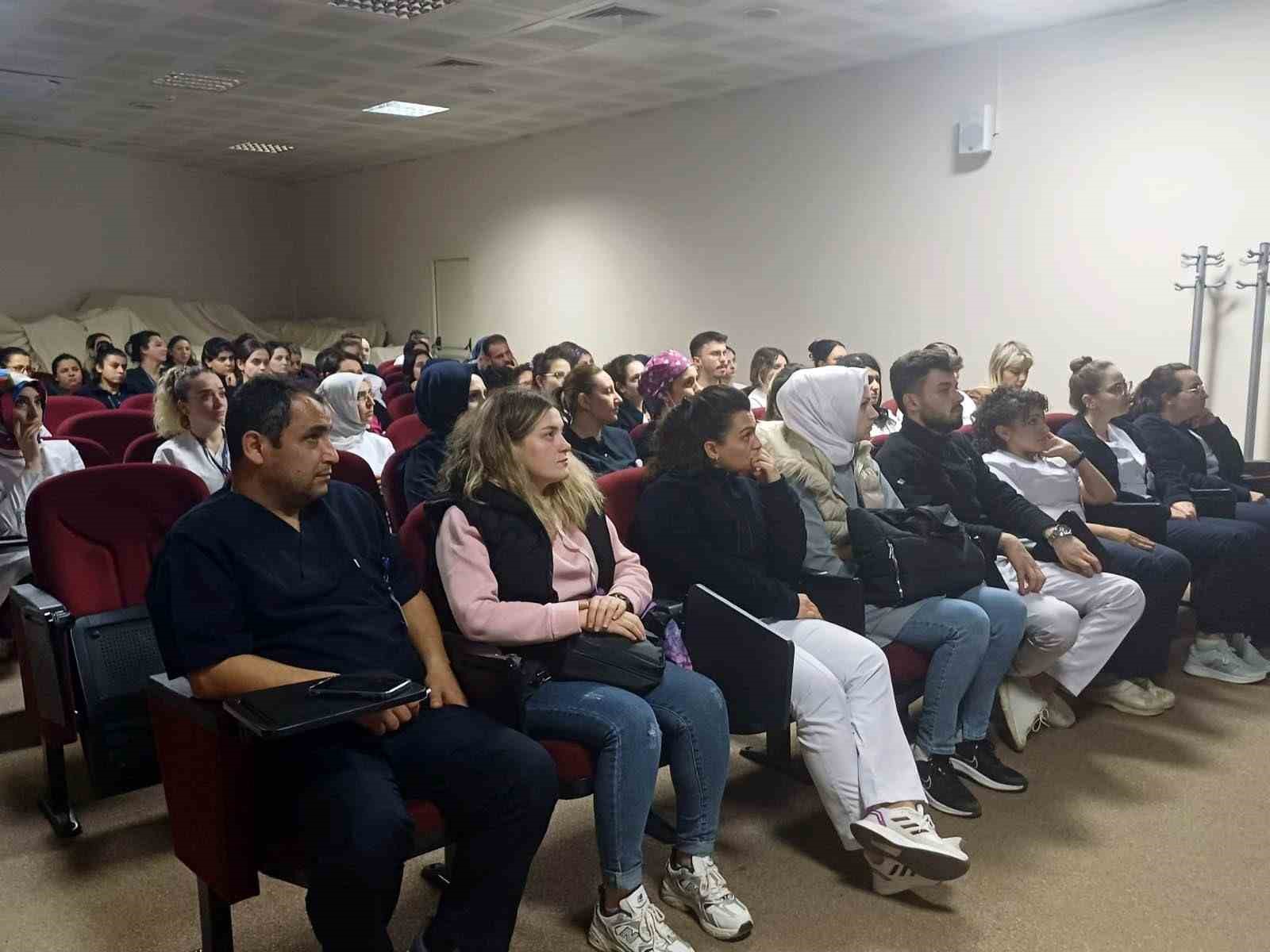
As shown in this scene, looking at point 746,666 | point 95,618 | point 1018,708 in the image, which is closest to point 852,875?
point 746,666

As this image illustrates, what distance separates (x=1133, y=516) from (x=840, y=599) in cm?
165

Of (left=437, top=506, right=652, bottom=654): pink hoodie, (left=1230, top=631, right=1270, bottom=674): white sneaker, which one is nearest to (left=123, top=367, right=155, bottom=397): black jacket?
(left=437, top=506, right=652, bottom=654): pink hoodie

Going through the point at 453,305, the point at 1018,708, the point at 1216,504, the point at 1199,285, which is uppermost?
the point at 1199,285

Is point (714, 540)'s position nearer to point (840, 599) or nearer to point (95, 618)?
point (840, 599)

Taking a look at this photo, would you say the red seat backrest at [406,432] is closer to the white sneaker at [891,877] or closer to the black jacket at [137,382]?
the white sneaker at [891,877]

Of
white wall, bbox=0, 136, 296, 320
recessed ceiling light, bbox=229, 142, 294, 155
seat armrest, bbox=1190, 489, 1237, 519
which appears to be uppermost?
recessed ceiling light, bbox=229, 142, 294, 155

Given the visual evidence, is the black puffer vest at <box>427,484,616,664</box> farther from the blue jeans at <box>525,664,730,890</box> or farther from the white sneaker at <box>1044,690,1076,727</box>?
the white sneaker at <box>1044,690,1076,727</box>

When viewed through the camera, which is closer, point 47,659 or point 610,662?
point 610,662

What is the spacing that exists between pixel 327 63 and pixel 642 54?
7.56 ft

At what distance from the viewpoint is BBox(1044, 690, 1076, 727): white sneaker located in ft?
11.0

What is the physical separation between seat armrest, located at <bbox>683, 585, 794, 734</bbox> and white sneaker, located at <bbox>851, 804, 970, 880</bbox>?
30cm

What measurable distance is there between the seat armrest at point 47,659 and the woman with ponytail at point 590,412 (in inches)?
70.5

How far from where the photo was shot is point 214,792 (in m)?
1.76

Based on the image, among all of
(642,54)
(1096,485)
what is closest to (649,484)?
(1096,485)
